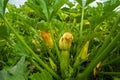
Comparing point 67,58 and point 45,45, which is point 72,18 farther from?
point 67,58

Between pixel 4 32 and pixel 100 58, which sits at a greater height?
pixel 4 32

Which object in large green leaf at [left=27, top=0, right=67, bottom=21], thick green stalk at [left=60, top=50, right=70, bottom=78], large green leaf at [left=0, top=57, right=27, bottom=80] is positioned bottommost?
thick green stalk at [left=60, top=50, right=70, bottom=78]

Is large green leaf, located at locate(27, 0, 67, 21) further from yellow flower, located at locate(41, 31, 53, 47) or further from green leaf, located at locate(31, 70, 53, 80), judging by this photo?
green leaf, located at locate(31, 70, 53, 80)

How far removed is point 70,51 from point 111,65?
0.17 metres

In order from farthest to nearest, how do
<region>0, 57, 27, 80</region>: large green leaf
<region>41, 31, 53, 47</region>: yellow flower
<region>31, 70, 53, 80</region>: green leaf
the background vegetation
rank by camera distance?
<region>41, 31, 53, 47</region>: yellow flower, the background vegetation, <region>31, 70, 53, 80</region>: green leaf, <region>0, 57, 27, 80</region>: large green leaf

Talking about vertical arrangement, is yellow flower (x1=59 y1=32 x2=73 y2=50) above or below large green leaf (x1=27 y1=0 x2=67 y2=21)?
below

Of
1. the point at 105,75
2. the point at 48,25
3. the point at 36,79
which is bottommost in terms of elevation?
the point at 105,75

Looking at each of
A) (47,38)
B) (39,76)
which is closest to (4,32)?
(47,38)

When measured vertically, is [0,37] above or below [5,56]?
above

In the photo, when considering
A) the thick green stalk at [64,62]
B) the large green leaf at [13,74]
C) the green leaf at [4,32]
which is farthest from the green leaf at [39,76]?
the green leaf at [4,32]

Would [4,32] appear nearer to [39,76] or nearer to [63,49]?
[63,49]

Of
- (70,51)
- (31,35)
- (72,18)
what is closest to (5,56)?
(31,35)

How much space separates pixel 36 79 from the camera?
945mm

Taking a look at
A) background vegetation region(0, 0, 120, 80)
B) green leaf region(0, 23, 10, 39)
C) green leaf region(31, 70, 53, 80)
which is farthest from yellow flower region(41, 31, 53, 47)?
green leaf region(31, 70, 53, 80)
